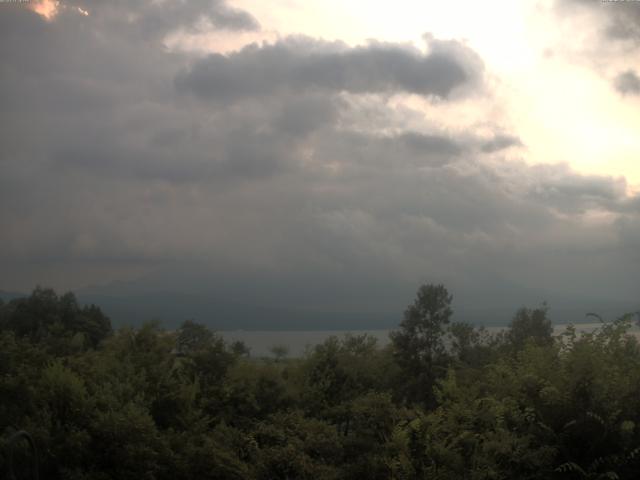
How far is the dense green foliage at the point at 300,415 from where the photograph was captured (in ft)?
35.6

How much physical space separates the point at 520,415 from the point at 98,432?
9.60 meters

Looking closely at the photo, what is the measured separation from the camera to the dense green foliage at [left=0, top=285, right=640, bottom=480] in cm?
1086

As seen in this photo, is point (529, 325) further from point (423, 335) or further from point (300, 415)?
point (300, 415)

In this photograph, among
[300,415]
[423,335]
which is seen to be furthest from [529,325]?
[300,415]

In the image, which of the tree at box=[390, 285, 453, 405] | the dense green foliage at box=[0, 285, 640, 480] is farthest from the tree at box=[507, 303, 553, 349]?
the dense green foliage at box=[0, 285, 640, 480]

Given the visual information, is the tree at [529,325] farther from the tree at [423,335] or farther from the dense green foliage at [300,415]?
the dense green foliage at [300,415]

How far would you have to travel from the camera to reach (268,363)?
26297 millimetres

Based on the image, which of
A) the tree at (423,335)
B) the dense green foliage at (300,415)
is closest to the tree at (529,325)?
the tree at (423,335)

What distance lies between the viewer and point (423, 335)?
120ft

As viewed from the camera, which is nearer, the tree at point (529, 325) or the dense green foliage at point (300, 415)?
the dense green foliage at point (300, 415)

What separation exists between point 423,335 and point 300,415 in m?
18.9

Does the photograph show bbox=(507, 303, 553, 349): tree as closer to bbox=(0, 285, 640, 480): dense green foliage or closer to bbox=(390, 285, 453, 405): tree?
bbox=(390, 285, 453, 405): tree

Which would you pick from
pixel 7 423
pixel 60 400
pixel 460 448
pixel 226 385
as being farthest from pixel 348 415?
pixel 7 423

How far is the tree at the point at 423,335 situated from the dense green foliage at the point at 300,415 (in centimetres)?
903
